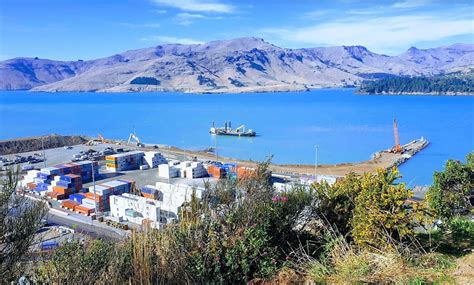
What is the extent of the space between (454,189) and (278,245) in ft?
20.1

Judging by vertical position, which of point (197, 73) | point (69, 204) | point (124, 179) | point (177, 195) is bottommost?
point (124, 179)

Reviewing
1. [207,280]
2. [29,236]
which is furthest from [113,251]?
[207,280]

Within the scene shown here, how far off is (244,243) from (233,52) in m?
164

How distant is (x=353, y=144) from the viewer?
28.7 meters

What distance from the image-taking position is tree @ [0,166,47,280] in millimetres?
2102

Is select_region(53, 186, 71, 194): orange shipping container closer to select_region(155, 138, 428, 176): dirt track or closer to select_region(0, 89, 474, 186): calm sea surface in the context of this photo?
select_region(155, 138, 428, 176): dirt track

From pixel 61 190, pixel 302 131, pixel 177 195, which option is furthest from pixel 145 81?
pixel 177 195

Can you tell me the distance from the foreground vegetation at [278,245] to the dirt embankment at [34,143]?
78.8ft

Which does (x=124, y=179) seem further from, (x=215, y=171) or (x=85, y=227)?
(x=85, y=227)

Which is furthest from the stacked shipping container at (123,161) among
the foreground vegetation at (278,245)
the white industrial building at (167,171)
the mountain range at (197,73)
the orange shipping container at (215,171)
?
the mountain range at (197,73)

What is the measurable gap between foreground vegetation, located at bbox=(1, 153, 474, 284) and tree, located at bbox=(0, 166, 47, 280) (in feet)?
0.45

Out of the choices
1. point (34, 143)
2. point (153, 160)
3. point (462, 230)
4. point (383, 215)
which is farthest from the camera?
point (34, 143)

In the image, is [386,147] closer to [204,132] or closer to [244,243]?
[204,132]

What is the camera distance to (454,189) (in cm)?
779
